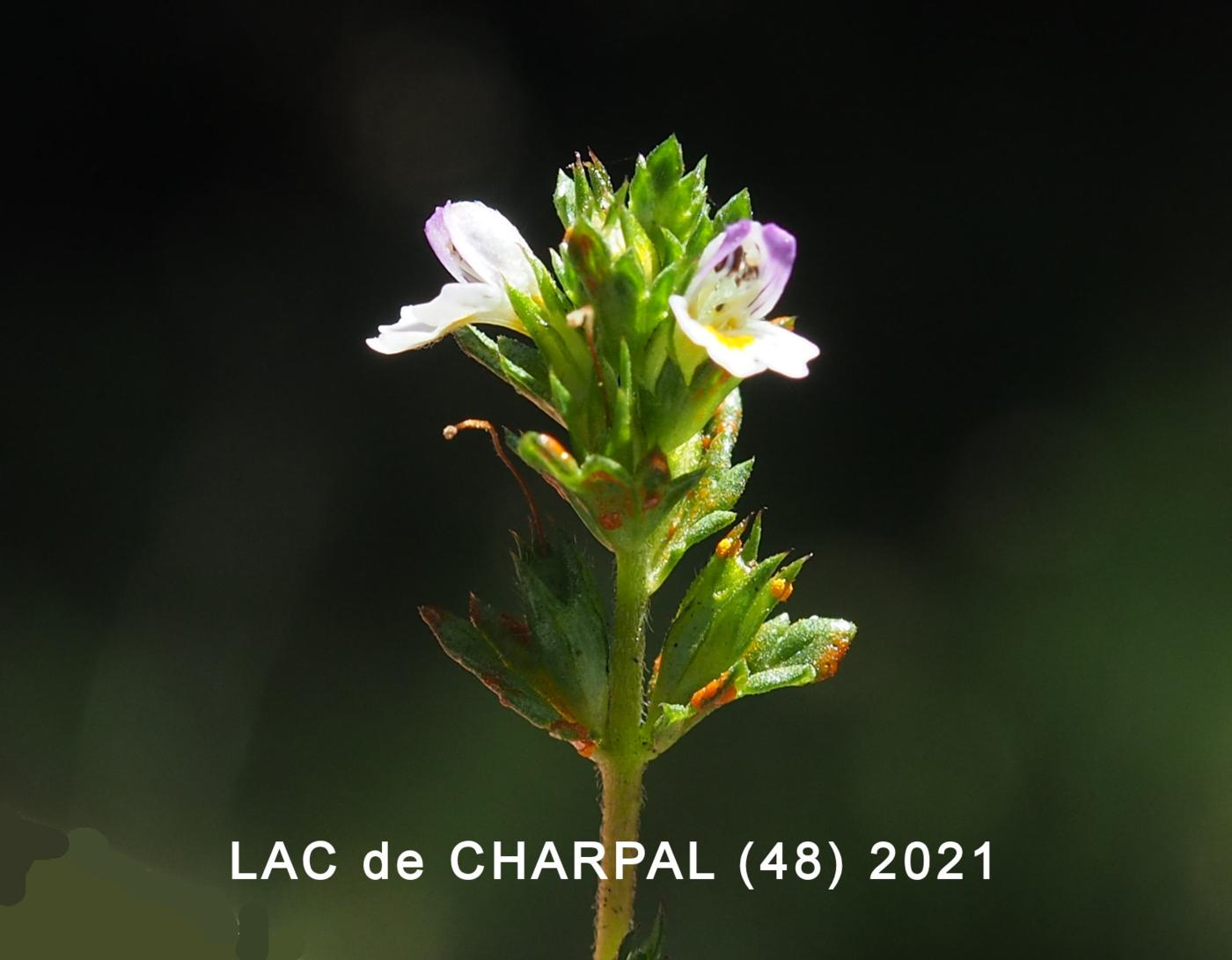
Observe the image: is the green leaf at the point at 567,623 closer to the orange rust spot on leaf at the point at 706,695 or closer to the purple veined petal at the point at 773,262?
the orange rust spot on leaf at the point at 706,695

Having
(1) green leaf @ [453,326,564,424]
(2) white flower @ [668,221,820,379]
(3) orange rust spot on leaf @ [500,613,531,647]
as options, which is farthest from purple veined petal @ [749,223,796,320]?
(3) orange rust spot on leaf @ [500,613,531,647]

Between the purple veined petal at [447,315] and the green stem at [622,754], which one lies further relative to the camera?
the purple veined petal at [447,315]

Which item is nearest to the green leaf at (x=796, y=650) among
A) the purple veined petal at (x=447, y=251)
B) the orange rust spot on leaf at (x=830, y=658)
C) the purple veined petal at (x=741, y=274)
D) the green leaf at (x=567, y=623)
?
the orange rust spot on leaf at (x=830, y=658)

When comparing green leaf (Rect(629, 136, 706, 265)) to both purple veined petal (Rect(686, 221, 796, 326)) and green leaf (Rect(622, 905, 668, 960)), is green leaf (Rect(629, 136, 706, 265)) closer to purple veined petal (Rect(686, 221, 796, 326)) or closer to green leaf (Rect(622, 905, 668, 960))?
purple veined petal (Rect(686, 221, 796, 326))

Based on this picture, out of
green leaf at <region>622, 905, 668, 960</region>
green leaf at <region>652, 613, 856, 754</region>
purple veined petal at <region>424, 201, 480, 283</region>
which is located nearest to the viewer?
green leaf at <region>622, 905, 668, 960</region>

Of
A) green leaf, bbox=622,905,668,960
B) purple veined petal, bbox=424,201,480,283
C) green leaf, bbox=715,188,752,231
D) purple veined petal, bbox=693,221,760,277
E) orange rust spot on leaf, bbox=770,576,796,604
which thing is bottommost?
green leaf, bbox=622,905,668,960

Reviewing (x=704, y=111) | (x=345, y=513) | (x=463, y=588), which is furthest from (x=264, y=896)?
(x=704, y=111)

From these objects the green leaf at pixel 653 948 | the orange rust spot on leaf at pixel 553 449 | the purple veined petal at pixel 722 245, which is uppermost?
the purple veined petal at pixel 722 245
